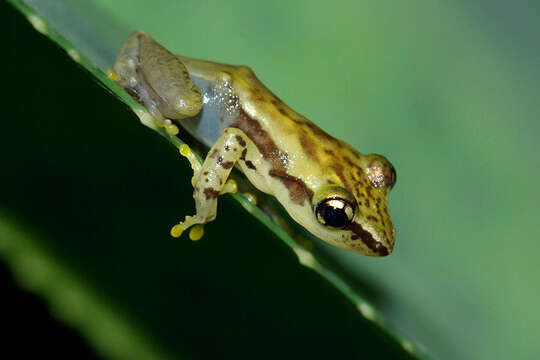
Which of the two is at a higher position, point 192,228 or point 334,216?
point 334,216

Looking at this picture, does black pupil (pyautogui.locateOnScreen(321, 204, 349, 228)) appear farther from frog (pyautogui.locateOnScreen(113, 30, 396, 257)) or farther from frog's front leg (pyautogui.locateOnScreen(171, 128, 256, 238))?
frog's front leg (pyautogui.locateOnScreen(171, 128, 256, 238))

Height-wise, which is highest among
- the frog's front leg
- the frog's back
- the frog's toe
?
the frog's back

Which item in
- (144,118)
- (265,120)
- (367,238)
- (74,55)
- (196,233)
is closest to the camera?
(74,55)

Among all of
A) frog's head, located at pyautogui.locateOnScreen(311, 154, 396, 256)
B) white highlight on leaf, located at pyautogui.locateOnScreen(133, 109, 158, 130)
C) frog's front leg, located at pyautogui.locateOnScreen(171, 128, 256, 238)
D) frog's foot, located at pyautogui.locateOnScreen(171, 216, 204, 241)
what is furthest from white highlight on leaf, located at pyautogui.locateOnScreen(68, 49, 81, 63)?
frog's head, located at pyautogui.locateOnScreen(311, 154, 396, 256)

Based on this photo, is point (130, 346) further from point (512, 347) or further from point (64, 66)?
point (512, 347)

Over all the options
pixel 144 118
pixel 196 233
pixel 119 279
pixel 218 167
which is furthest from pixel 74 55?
pixel 218 167

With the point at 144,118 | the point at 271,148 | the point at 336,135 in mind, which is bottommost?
the point at 144,118

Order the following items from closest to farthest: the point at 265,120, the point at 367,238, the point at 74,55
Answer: the point at 74,55 → the point at 367,238 → the point at 265,120

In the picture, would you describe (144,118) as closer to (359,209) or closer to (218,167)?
(218,167)
